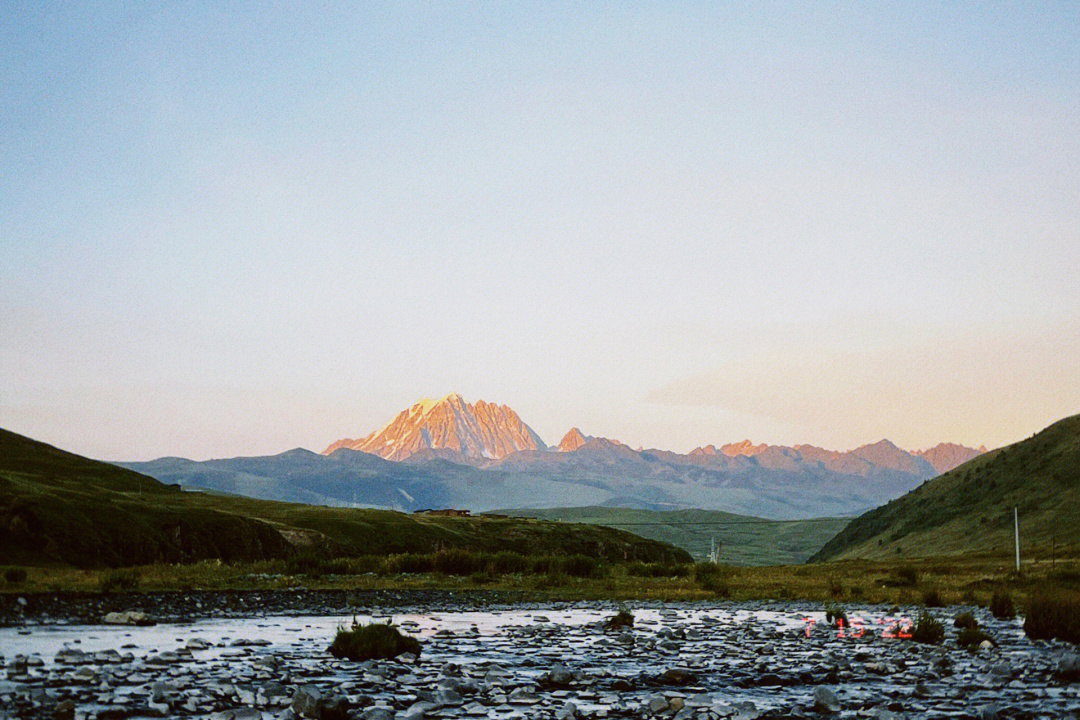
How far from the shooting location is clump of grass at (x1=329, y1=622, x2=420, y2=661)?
19.6 meters

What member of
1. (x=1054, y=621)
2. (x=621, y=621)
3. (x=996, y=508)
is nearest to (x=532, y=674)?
(x=621, y=621)

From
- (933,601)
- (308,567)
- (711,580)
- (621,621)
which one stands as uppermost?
(308,567)

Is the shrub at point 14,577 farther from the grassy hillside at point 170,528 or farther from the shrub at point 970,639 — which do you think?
the shrub at point 970,639

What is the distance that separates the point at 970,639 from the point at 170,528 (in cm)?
6363

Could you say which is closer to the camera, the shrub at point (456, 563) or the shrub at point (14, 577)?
the shrub at point (14, 577)

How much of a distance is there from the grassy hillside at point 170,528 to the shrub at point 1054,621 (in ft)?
167

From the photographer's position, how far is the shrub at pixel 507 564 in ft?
181

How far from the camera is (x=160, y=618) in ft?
92.0

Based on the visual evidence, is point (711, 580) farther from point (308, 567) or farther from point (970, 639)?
point (970, 639)

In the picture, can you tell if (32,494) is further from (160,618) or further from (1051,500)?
(1051,500)

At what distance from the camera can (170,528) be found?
7362cm

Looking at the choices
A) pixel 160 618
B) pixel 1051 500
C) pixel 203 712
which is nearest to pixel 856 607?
pixel 160 618

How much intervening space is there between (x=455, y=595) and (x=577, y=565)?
14.8 meters

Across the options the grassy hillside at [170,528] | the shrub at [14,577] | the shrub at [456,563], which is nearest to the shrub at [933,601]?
the shrub at [456,563]
